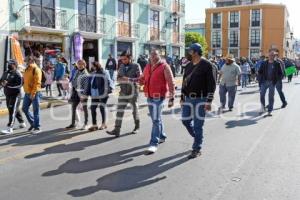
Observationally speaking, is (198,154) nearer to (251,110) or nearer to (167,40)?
(251,110)

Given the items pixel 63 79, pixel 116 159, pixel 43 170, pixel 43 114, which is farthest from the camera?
pixel 63 79

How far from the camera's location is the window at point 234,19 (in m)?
76.8

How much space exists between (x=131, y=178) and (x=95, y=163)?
0.99 m

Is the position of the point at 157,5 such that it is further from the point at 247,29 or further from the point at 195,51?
the point at 247,29

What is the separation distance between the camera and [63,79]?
16.1 m

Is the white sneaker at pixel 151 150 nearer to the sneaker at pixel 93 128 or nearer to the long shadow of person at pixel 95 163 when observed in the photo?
the long shadow of person at pixel 95 163

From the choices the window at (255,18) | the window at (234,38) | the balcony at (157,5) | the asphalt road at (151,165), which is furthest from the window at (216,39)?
the asphalt road at (151,165)

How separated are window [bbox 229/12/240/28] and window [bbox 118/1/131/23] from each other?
51158 millimetres

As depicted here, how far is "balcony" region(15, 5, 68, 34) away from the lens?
20.0 m

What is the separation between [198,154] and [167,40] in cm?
2972

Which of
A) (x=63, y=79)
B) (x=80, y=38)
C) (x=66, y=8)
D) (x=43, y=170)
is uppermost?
(x=66, y=8)

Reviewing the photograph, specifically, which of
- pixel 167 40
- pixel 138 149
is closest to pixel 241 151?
pixel 138 149

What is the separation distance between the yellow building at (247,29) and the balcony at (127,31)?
156ft

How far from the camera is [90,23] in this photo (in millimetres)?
25172
